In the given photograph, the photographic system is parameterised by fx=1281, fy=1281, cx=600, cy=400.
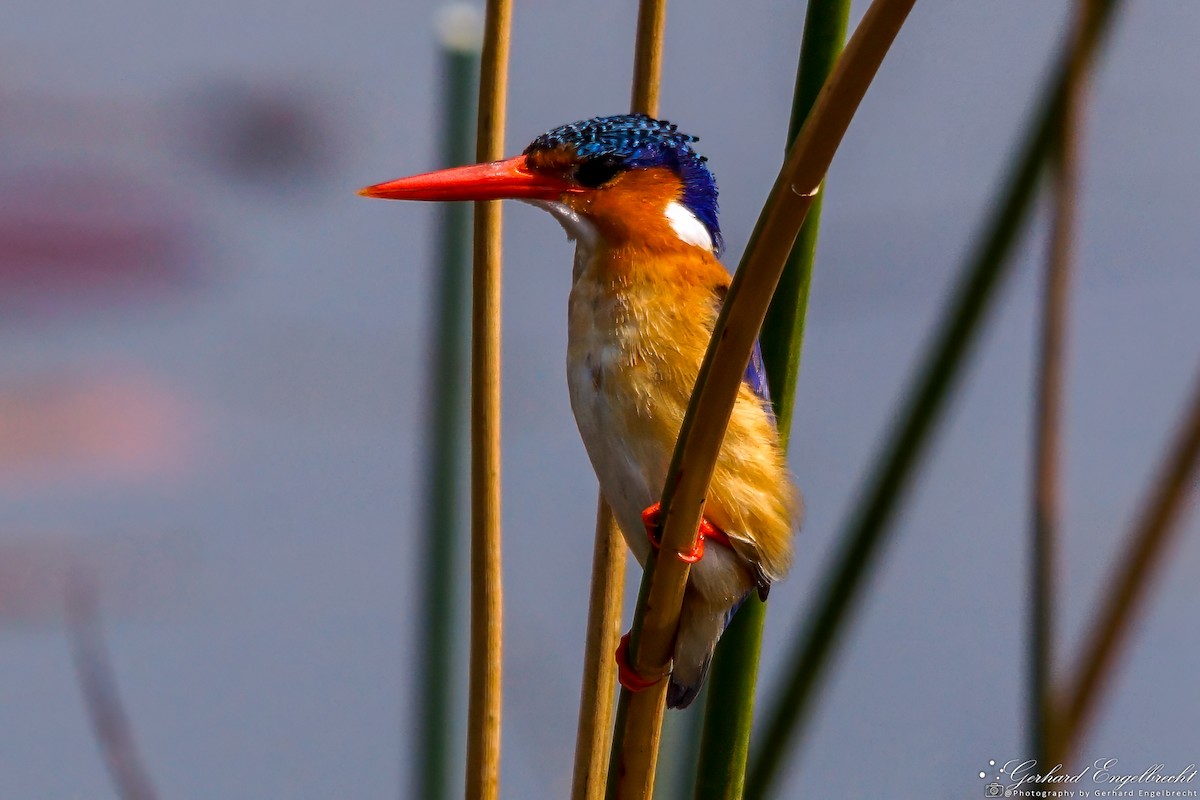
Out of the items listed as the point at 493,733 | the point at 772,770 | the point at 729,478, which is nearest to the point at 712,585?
the point at 729,478

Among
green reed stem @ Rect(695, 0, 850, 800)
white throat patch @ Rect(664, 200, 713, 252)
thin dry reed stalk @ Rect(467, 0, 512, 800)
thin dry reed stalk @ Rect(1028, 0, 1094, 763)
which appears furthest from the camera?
white throat patch @ Rect(664, 200, 713, 252)

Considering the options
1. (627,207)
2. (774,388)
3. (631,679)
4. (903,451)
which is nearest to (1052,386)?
(903,451)

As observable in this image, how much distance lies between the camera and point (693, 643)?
1.05 metres

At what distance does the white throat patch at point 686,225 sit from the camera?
1.13m

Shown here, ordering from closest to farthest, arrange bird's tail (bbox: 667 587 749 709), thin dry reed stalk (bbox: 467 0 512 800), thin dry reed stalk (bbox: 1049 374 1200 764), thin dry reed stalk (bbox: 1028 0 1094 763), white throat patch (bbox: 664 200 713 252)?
thin dry reed stalk (bbox: 1049 374 1200 764) → thin dry reed stalk (bbox: 1028 0 1094 763) → thin dry reed stalk (bbox: 467 0 512 800) → bird's tail (bbox: 667 587 749 709) → white throat patch (bbox: 664 200 713 252)

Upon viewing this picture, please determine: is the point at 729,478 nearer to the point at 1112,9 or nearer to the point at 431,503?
the point at 431,503

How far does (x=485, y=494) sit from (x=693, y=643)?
0.87 ft

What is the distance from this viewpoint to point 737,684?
0.74 meters

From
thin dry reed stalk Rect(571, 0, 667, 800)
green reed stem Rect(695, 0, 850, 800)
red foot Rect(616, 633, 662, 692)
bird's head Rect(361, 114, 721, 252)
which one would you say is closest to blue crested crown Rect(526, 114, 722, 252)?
bird's head Rect(361, 114, 721, 252)

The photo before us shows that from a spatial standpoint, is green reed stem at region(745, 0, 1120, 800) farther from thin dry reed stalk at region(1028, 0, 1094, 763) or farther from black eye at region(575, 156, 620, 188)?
black eye at region(575, 156, 620, 188)

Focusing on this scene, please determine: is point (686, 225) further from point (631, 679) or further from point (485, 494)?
point (631, 679)

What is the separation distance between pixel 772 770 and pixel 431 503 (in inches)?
20.9

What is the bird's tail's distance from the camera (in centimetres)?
102

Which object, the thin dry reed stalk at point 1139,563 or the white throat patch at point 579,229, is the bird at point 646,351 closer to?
the white throat patch at point 579,229
